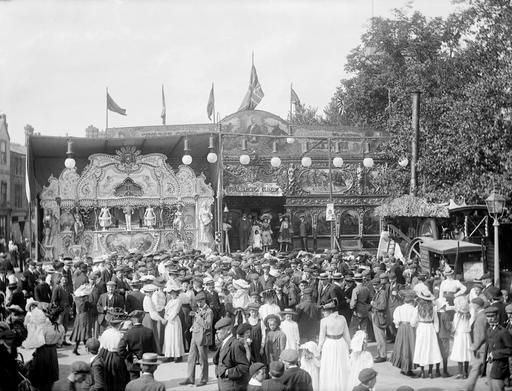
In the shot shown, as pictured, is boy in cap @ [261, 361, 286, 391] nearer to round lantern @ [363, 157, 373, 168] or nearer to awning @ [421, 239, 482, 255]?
awning @ [421, 239, 482, 255]

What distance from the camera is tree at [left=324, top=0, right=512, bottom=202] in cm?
1705

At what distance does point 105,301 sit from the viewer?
1402cm

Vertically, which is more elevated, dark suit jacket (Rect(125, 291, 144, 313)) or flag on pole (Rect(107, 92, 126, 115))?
flag on pole (Rect(107, 92, 126, 115))

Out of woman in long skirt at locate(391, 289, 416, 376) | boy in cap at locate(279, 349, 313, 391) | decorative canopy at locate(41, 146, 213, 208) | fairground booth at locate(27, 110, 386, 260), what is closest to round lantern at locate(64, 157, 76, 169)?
fairground booth at locate(27, 110, 386, 260)

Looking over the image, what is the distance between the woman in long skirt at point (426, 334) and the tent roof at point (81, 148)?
18.0 meters

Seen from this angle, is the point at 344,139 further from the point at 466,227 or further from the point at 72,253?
the point at 72,253

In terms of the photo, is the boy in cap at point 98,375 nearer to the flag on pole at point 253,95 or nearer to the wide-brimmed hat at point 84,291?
the wide-brimmed hat at point 84,291

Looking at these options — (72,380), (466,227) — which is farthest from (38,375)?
(466,227)

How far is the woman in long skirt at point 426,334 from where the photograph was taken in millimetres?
12047

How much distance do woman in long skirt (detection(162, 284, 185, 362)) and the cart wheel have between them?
9.62 meters

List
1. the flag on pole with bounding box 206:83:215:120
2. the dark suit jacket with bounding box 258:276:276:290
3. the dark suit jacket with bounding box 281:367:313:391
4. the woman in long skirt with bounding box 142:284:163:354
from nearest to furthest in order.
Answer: the dark suit jacket with bounding box 281:367:313:391, the woman in long skirt with bounding box 142:284:163:354, the dark suit jacket with bounding box 258:276:276:290, the flag on pole with bounding box 206:83:215:120

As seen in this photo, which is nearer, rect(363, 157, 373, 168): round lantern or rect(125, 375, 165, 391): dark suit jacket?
rect(125, 375, 165, 391): dark suit jacket

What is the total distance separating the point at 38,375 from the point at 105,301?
3.77 meters

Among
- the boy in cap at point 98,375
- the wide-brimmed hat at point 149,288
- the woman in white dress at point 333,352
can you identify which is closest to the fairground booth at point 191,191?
the wide-brimmed hat at point 149,288
